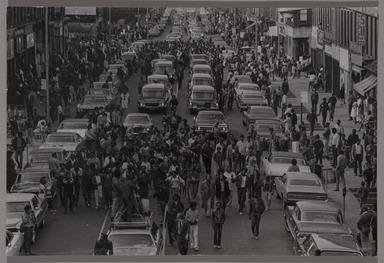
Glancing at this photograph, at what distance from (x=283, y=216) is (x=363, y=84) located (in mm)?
13349

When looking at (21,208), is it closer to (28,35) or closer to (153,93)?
(153,93)

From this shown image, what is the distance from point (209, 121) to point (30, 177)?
8.49 m

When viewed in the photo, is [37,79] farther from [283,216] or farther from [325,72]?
[283,216]

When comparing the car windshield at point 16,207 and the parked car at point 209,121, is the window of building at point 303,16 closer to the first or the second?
the parked car at point 209,121

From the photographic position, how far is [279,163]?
31031 millimetres

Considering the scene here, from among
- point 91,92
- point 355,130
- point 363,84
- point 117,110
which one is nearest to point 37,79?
point 91,92

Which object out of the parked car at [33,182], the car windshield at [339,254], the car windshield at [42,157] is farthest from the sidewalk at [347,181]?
the car windshield at [42,157]

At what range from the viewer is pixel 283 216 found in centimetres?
2733

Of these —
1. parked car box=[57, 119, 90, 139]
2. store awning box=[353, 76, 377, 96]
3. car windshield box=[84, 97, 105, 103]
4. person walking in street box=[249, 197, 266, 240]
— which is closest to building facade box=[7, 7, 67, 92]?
car windshield box=[84, 97, 105, 103]

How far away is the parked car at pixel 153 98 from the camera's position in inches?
1463

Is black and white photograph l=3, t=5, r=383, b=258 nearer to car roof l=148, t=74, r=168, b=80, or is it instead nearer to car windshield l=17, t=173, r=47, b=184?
car windshield l=17, t=173, r=47, b=184

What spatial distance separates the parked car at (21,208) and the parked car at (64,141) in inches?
247

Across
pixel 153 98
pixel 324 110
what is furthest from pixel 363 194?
pixel 153 98

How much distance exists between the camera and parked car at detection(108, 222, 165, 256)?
22.4 metres
